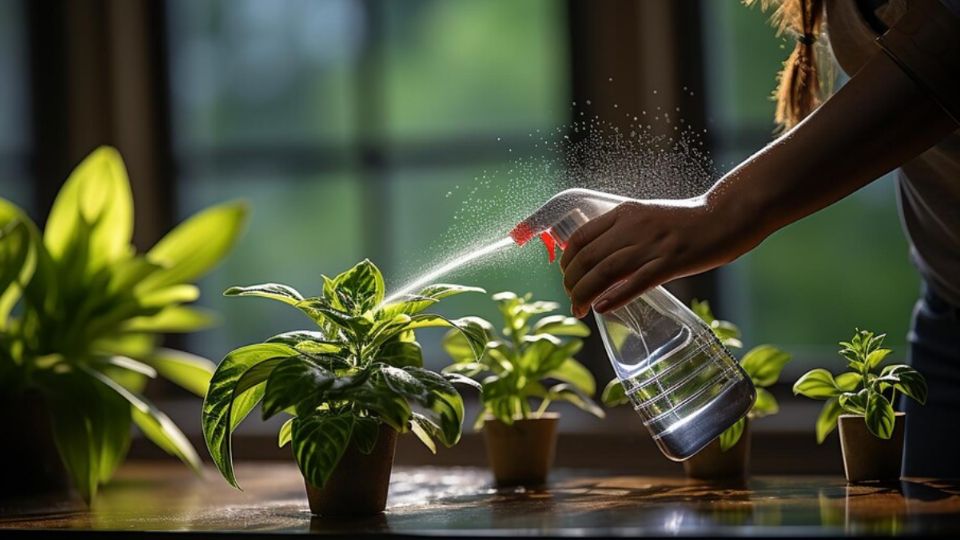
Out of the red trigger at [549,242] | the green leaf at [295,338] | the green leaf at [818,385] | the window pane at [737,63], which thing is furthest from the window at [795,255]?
the green leaf at [295,338]

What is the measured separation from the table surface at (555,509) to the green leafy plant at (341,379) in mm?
65

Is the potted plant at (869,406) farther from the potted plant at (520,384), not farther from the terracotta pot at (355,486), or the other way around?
the terracotta pot at (355,486)

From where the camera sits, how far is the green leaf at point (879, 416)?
3.17 feet

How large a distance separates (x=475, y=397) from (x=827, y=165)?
5.01 ft

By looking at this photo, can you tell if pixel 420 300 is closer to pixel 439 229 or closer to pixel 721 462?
pixel 721 462

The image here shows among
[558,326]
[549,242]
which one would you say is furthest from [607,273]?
[558,326]

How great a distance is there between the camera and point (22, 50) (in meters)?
2.53

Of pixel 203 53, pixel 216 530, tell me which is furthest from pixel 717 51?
pixel 216 530

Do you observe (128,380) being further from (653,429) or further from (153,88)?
(153,88)

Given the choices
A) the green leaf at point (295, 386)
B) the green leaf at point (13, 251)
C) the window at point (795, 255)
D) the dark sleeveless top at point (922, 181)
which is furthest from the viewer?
the window at point (795, 255)

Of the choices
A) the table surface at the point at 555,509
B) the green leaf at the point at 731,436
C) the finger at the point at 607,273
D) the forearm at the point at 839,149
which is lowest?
the table surface at the point at 555,509

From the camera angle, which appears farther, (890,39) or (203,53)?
(203,53)

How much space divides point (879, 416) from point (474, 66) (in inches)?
64.2

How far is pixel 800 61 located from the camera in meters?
1.10
